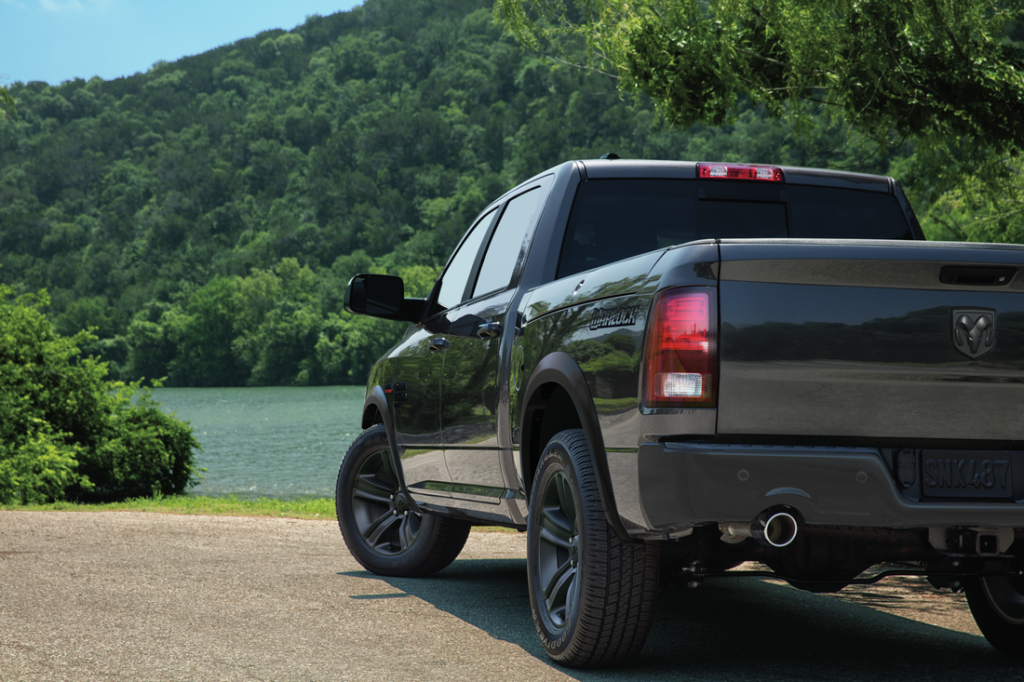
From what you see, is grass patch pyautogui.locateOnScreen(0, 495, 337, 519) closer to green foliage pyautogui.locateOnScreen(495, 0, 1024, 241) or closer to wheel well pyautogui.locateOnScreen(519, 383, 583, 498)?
green foliage pyautogui.locateOnScreen(495, 0, 1024, 241)

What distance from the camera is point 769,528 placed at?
362cm

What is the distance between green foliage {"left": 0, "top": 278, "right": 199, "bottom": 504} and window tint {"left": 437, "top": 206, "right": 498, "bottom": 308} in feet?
32.3

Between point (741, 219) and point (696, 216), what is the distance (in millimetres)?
229

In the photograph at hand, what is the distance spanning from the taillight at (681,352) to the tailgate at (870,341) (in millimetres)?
49

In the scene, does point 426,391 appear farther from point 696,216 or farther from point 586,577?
point 586,577

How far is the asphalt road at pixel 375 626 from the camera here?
4.41 metres

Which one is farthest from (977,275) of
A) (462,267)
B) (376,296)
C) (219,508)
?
(219,508)

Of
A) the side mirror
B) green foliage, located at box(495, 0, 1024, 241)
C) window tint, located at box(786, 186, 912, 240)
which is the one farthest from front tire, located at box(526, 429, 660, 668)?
green foliage, located at box(495, 0, 1024, 241)

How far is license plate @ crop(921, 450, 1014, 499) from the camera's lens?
3.63 m

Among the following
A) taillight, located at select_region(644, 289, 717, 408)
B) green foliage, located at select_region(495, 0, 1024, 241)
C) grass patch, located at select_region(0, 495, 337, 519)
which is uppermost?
green foliage, located at select_region(495, 0, 1024, 241)

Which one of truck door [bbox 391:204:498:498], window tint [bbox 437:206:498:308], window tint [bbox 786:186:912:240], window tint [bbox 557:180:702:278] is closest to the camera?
window tint [bbox 557:180:702:278]

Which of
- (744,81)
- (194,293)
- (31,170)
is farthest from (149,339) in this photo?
(744,81)

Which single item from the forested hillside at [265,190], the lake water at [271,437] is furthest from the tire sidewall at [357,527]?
the forested hillside at [265,190]

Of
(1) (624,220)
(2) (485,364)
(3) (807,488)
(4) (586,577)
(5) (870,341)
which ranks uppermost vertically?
(1) (624,220)
